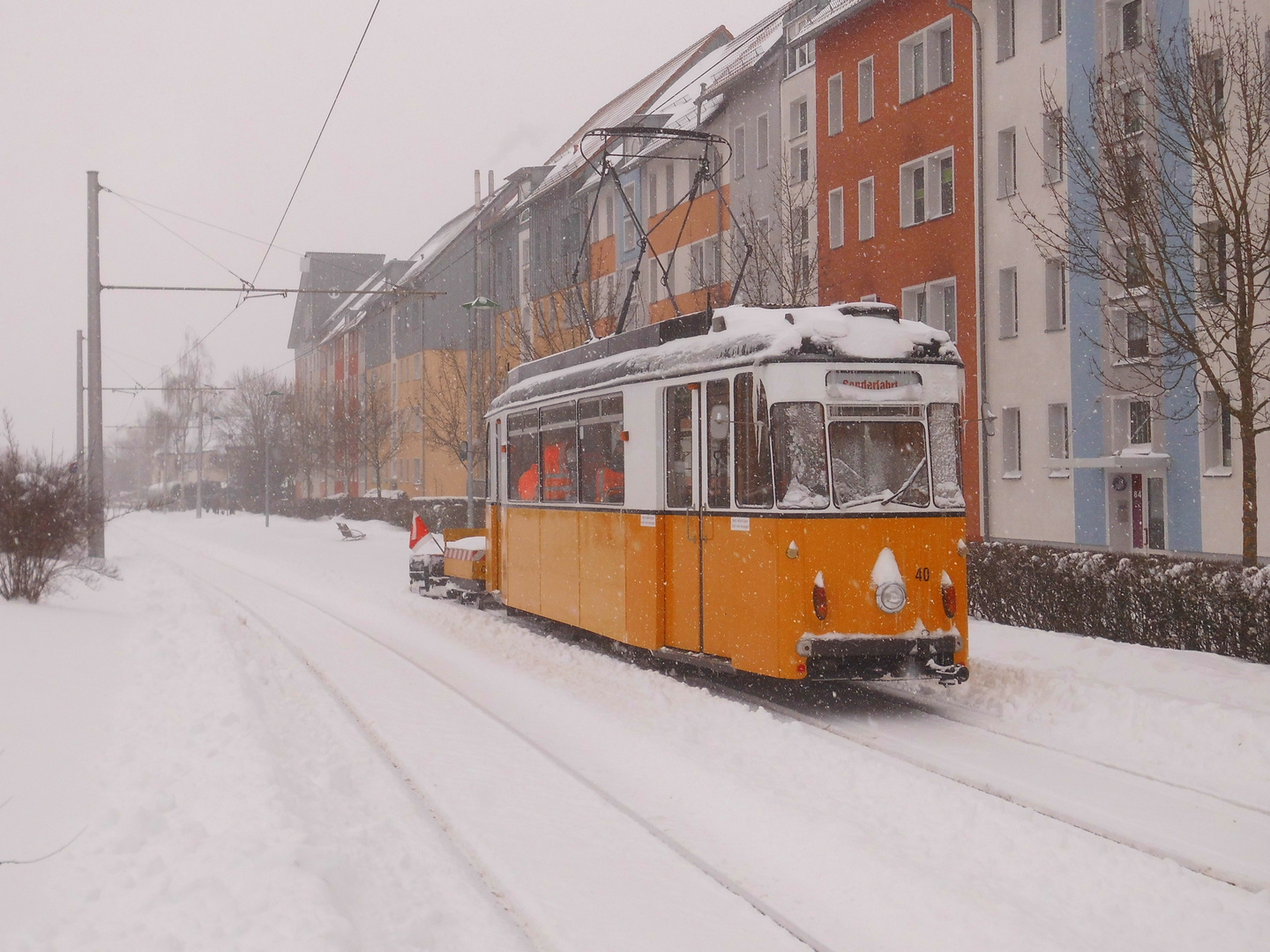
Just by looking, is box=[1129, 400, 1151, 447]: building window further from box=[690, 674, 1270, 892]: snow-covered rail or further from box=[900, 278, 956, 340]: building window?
box=[690, 674, 1270, 892]: snow-covered rail

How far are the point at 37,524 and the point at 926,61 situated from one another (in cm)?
2324

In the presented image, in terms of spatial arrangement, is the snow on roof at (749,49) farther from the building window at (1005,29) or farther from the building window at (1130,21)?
the building window at (1130,21)

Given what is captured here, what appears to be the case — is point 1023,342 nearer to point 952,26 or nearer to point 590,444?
point 952,26

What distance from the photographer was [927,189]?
1216 inches

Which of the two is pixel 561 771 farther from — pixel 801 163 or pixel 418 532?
pixel 801 163

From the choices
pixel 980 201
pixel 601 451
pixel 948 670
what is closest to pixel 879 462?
pixel 948 670

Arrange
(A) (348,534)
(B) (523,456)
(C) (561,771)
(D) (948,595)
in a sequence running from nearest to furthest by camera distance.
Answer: (C) (561,771) → (D) (948,595) → (B) (523,456) → (A) (348,534)

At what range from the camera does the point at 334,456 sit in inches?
2437

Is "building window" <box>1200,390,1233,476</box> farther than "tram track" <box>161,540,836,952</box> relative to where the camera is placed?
Yes

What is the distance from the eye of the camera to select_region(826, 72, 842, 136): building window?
34.4 m

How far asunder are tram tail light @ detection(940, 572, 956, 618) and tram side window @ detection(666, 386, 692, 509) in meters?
2.12

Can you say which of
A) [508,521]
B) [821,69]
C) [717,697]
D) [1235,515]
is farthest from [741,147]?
[717,697]

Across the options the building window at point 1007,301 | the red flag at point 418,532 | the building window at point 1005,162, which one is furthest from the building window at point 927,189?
the red flag at point 418,532

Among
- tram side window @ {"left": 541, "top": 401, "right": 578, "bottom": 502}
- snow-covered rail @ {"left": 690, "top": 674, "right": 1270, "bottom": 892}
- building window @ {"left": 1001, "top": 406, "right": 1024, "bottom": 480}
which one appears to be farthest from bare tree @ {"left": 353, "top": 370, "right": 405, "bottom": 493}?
snow-covered rail @ {"left": 690, "top": 674, "right": 1270, "bottom": 892}
